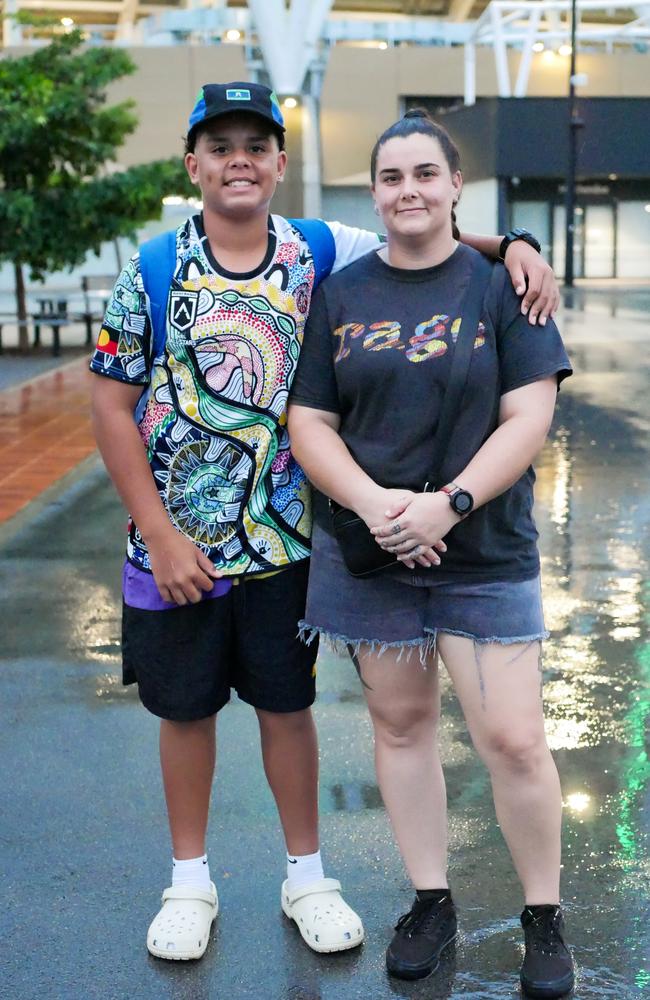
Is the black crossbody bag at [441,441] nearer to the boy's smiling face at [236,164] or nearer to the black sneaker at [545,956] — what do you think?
the boy's smiling face at [236,164]

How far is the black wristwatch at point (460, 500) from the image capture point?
303cm

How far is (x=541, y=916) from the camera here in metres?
3.22

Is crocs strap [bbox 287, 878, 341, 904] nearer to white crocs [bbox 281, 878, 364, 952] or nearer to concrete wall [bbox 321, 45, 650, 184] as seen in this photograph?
white crocs [bbox 281, 878, 364, 952]

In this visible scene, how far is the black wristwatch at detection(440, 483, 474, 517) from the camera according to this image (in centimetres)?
303

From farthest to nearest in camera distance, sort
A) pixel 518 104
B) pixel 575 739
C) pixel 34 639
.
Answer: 1. pixel 518 104
2. pixel 34 639
3. pixel 575 739

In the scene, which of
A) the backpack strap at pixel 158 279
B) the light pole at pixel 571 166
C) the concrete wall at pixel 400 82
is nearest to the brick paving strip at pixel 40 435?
the backpack strap at pixel 158 279

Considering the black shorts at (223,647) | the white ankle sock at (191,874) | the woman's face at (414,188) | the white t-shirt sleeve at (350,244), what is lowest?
the white ankle sock at (191,874)

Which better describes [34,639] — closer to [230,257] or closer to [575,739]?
[575,739]

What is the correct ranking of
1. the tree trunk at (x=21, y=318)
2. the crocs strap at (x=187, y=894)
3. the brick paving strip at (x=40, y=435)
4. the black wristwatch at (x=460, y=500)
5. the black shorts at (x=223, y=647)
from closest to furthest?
the black wristwatch at (x=460, y=500) → the black shorts at (x=223, y=647) → the crocs strap at (x=187, y=894) → the brick paving strip at (x=40, y=435) → the tree trunk at (x=21, y=318)

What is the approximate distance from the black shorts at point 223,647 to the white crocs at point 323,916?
0.47m

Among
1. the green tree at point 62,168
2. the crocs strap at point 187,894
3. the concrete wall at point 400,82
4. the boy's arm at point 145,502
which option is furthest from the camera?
the concrete wall at point 400,82

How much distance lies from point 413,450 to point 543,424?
0.99 ft

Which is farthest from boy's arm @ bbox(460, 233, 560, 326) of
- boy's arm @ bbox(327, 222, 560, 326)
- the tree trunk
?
the tree trunk

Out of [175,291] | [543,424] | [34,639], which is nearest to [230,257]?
[175,291]
